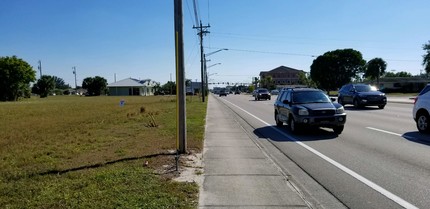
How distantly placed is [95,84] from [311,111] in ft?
379

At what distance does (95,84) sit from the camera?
12188 cm

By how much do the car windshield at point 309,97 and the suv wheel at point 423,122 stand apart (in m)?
2.95

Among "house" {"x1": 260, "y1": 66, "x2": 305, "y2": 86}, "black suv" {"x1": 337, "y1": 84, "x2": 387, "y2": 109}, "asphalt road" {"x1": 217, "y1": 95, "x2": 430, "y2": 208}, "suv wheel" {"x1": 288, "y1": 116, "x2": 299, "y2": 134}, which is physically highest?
"house" {"x1": 260, "y1": 66, "x2": 305, "y2": 86}

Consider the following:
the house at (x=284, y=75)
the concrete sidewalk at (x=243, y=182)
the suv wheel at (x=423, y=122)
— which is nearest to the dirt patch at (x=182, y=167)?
the concrete sidewalk at (x=243, y=182)

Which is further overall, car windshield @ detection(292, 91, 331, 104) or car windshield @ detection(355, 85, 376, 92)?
car windshield @ detection(355, 85, 376, 92)

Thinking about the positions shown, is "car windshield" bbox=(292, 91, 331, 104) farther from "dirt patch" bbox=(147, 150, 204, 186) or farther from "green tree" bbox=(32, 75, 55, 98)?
"green tree" bbox=(32, 75, 55, 98)

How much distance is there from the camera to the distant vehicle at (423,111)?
42.5ft

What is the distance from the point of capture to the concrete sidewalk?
5.72 metres

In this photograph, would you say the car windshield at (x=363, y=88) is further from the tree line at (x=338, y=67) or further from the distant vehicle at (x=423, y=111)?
the tree line at (x=338, y=67)

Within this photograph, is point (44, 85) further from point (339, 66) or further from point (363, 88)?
point (363, 88)

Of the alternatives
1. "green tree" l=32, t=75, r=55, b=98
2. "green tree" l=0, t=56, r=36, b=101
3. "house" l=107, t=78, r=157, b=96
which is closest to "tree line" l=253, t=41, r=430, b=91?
"house" l=107, t=78, r=157, b=96

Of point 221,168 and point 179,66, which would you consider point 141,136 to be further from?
point 221,168

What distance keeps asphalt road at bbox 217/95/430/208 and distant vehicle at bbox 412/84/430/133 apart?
0.36 metres

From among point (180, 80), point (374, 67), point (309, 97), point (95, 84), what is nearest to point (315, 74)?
point (374, 67)
